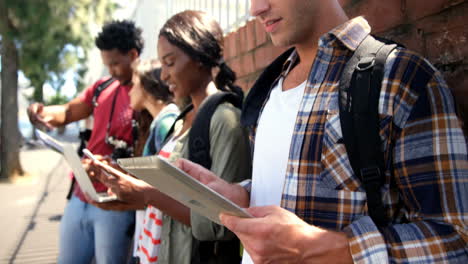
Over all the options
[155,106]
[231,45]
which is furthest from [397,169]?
[231,45]

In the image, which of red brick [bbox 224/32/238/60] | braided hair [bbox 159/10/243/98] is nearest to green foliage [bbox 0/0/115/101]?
red brick [bbox 224/32/238/60]

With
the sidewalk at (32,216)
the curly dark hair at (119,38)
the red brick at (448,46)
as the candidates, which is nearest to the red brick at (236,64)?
the curly dark hair at (119,38)

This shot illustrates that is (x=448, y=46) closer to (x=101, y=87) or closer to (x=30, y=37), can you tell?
(x=101, y=87)

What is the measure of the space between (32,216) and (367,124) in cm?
645

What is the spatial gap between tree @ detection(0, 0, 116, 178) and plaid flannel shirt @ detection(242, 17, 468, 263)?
8331 mm

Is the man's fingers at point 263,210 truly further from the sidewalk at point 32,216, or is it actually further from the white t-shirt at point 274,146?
the sidewalk at point 32,216

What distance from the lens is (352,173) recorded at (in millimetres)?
875

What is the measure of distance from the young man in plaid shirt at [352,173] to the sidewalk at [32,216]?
13.7ft

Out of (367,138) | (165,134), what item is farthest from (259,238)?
(165,134)

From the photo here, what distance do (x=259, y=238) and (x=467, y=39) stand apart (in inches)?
29.3

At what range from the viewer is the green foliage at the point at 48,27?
7.99 m

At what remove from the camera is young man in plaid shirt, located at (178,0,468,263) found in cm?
76

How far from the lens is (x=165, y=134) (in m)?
2.13

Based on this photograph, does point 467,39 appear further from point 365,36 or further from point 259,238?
point 259,238
